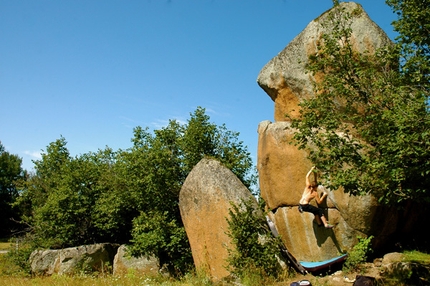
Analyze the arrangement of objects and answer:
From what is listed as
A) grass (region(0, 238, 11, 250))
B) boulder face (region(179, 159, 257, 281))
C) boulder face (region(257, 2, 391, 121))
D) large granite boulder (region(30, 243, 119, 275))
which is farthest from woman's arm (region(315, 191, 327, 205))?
grass (region(0, 238, 11, 250))

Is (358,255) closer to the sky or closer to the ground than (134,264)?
Result: closer to the sky

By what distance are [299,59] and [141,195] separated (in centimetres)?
934

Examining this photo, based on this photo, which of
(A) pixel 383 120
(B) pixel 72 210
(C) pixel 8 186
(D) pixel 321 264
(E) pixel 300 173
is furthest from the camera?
(C) pixel 8 186

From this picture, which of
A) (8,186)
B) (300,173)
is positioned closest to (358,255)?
(300,173)

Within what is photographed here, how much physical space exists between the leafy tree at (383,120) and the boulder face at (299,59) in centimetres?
171

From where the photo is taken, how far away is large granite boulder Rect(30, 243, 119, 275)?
18.5 m

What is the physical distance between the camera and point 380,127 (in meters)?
8.37

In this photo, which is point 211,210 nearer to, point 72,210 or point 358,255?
point 358,255

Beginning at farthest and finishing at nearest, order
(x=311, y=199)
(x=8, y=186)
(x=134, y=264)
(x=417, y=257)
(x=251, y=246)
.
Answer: (x=8, y=186) < (x=134, y=264) < (x=251, y=246) < (x=311, y=199) < (x=417, y=257)

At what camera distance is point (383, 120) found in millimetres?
8430

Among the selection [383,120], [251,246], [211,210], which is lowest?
[251,246]

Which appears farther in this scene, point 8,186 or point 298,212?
point 8,186

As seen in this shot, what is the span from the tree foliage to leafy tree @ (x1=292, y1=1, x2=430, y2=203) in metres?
8.70

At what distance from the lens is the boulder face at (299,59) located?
1227 cm
